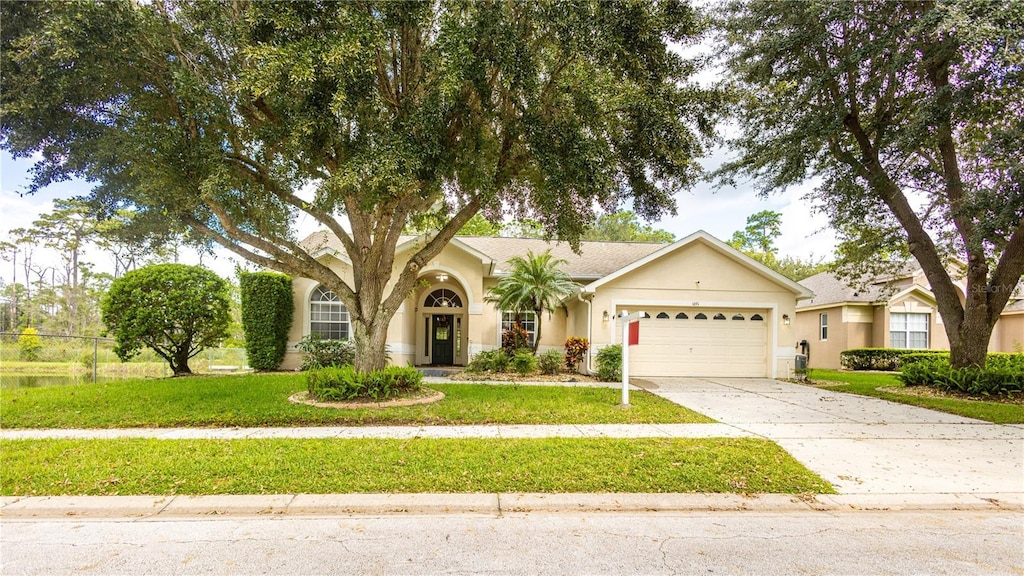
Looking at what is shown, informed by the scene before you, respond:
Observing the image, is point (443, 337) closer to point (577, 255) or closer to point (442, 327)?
point (442, 327)

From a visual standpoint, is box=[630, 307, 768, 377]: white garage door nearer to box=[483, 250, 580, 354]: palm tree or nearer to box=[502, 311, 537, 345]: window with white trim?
box=[483, 250, 580, 354]: palm tree

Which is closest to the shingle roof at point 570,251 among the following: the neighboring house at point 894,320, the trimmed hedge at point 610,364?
the trimmed hedge at point 610,364

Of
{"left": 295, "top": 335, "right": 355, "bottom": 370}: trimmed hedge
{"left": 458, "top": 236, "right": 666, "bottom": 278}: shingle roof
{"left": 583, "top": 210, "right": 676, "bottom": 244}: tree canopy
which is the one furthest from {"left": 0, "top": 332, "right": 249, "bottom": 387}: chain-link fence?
{"left": 583, "top": 210, "right": 676, "bottom": 244}: tree canopy

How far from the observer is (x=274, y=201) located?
10023mm

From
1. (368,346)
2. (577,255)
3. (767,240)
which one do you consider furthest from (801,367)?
(767,240)

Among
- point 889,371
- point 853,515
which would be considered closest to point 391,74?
point 853,515

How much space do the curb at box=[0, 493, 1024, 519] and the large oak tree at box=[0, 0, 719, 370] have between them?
4.27 meters

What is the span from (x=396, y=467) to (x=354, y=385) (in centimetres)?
396

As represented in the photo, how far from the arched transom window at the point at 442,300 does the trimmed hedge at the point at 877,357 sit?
16.0 m

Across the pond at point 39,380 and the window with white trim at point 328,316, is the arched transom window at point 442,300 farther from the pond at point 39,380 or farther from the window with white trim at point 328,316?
the pond at point 39,380

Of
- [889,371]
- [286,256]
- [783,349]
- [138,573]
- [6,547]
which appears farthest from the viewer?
[889,371]

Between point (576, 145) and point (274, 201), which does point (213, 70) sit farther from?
point (576, 145)

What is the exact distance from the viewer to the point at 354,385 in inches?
344

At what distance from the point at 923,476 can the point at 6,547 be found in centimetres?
847
